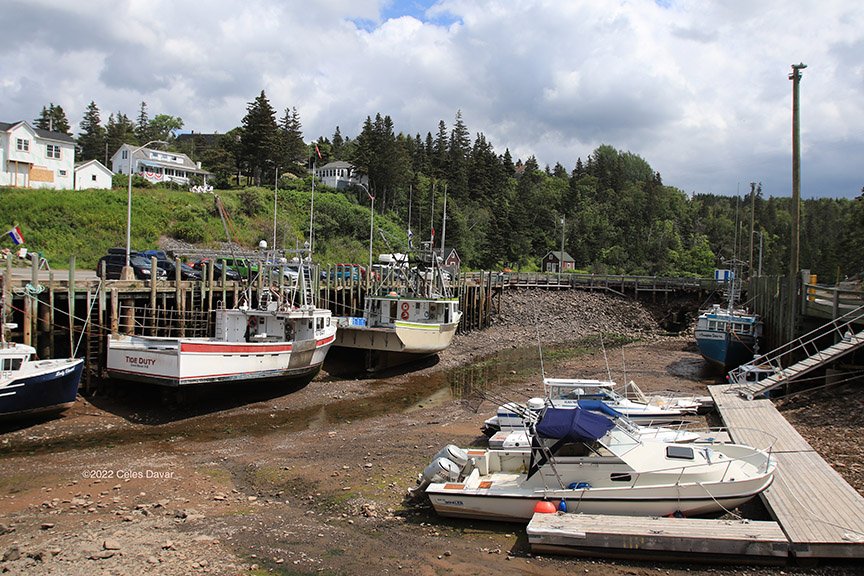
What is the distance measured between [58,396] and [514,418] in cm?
1244

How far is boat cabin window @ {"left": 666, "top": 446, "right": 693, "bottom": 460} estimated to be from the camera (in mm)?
11281

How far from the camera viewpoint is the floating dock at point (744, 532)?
9.26 meters

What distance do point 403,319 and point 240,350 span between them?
10.9m

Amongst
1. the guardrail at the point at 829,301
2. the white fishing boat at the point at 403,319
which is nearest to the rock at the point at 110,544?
the white fishing boat at the point at 403,319

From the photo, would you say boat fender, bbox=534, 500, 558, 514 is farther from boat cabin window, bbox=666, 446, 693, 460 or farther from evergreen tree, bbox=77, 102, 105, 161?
evergreen tree, bbox=77, 102, 105, 161

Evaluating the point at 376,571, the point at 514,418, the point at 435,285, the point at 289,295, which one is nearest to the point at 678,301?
the point at 435,285

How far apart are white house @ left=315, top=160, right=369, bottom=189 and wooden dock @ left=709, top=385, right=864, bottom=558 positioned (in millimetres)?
64195

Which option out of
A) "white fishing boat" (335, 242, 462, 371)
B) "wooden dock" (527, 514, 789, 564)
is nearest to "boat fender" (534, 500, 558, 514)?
"wooden dock" (527, 514, 789, 564)

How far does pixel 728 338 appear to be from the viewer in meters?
28.7

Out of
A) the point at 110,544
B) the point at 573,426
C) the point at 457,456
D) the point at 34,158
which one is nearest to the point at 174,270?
the point at 110,544

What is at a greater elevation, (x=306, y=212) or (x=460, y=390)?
(x=306, y=212)

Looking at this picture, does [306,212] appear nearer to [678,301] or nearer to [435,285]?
[435,285]

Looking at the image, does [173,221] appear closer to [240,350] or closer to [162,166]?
[162,166]

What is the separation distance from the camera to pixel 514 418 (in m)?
16.4
